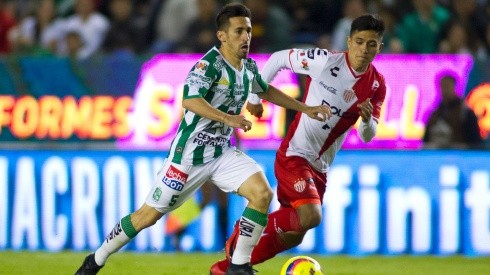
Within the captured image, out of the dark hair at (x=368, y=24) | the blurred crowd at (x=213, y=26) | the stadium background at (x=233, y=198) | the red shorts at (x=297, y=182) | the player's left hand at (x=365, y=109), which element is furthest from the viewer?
the blurred crowd at (x=213, y=26)

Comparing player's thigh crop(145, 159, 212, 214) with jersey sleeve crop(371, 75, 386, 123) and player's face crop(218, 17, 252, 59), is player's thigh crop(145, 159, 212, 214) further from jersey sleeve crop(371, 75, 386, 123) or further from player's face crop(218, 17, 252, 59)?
jersey sleeve crop(371, 75, 386, 123)

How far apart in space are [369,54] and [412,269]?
2.85m

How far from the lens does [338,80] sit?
35.3 feet

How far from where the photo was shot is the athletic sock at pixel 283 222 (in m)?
10.6

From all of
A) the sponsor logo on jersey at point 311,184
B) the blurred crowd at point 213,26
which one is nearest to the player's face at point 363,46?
the sponsor logo on jersey at point 311,184

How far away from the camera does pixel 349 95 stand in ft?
35.3

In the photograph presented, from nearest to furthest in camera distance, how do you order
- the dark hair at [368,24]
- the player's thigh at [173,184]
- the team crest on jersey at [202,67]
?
the team crest on jersey at [202,67], the player's thigh at [173,184], the dark hair at [368,24]

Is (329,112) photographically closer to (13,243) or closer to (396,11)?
(13,243)

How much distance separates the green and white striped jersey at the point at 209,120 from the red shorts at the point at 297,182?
0.81m

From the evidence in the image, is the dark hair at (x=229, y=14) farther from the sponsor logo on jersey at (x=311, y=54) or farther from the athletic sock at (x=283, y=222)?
the athletic sock at (x=283, y=222)

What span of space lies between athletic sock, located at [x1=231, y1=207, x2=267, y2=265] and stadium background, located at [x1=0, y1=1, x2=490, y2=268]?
4400 mm

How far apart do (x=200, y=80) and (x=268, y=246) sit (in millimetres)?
1760

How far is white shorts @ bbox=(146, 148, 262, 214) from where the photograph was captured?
394 inches

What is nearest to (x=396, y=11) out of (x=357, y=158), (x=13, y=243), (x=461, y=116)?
(x=461, y=116)
